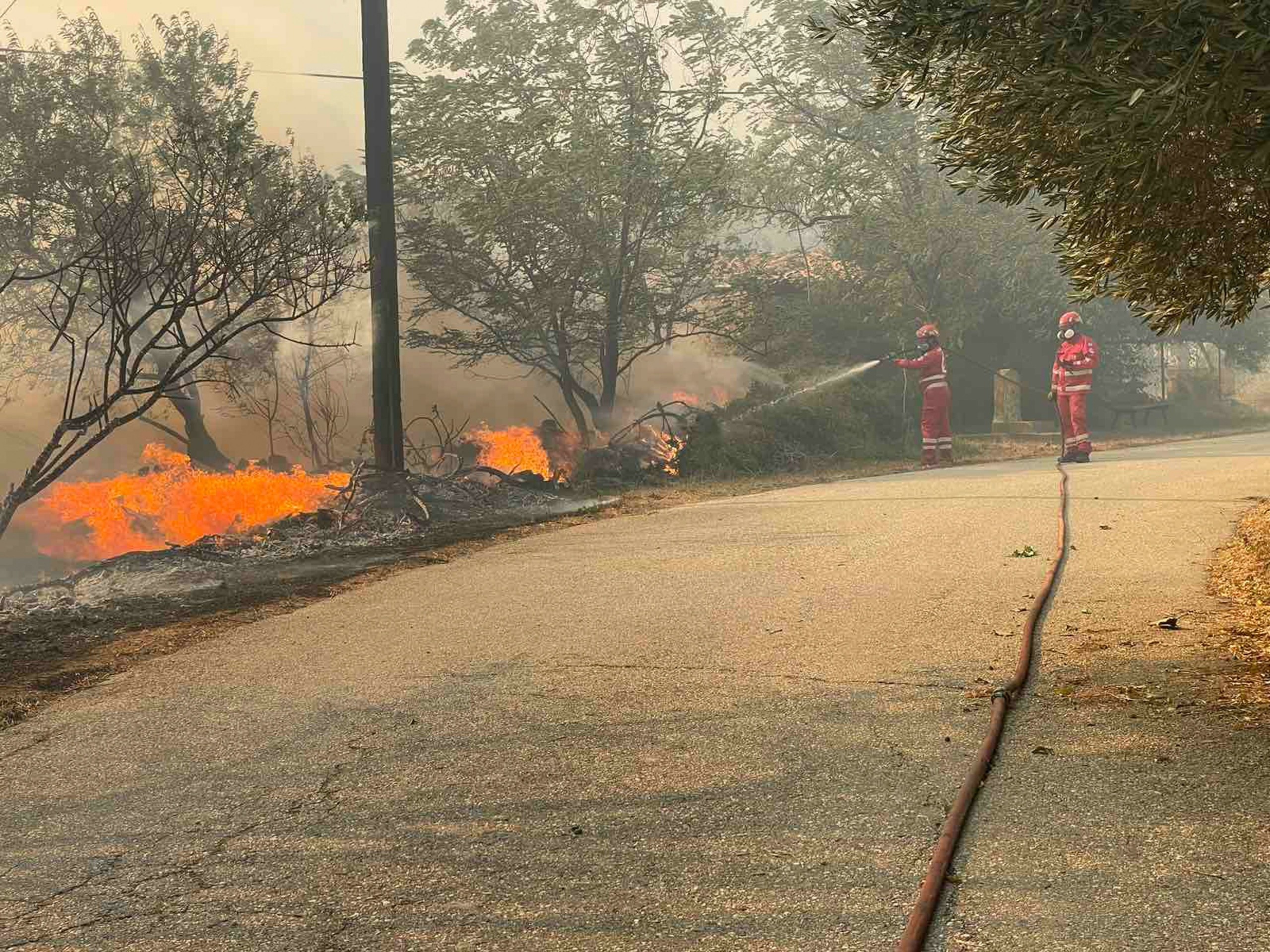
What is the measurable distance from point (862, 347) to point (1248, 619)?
69.0 ft

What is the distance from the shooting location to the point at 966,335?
29.2 m

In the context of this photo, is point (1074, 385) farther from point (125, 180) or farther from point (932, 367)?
point (125, 180)

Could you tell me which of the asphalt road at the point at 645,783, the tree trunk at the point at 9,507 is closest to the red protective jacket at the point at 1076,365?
the asphalt road at the point at 645,783

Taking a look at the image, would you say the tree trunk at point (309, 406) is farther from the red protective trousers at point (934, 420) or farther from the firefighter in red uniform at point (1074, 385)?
the firefighter in red uniform at point (1074, 385)

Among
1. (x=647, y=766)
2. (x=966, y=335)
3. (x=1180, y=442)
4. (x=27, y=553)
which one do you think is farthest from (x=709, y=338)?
(x=647, y=766)

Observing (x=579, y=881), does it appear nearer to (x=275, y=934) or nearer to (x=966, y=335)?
(x=275, y=934)

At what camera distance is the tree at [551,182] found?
65.5 feet

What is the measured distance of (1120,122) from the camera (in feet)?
17.4

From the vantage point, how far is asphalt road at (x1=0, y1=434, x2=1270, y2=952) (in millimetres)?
3559

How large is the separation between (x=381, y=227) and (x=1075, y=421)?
1055cm

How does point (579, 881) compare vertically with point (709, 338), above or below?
below

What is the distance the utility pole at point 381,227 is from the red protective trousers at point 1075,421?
10019 millimetres

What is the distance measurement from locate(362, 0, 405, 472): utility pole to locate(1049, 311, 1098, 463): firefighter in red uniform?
10012 millimetres

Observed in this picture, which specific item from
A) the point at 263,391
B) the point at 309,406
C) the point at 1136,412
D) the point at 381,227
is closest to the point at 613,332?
the point at 263,391
